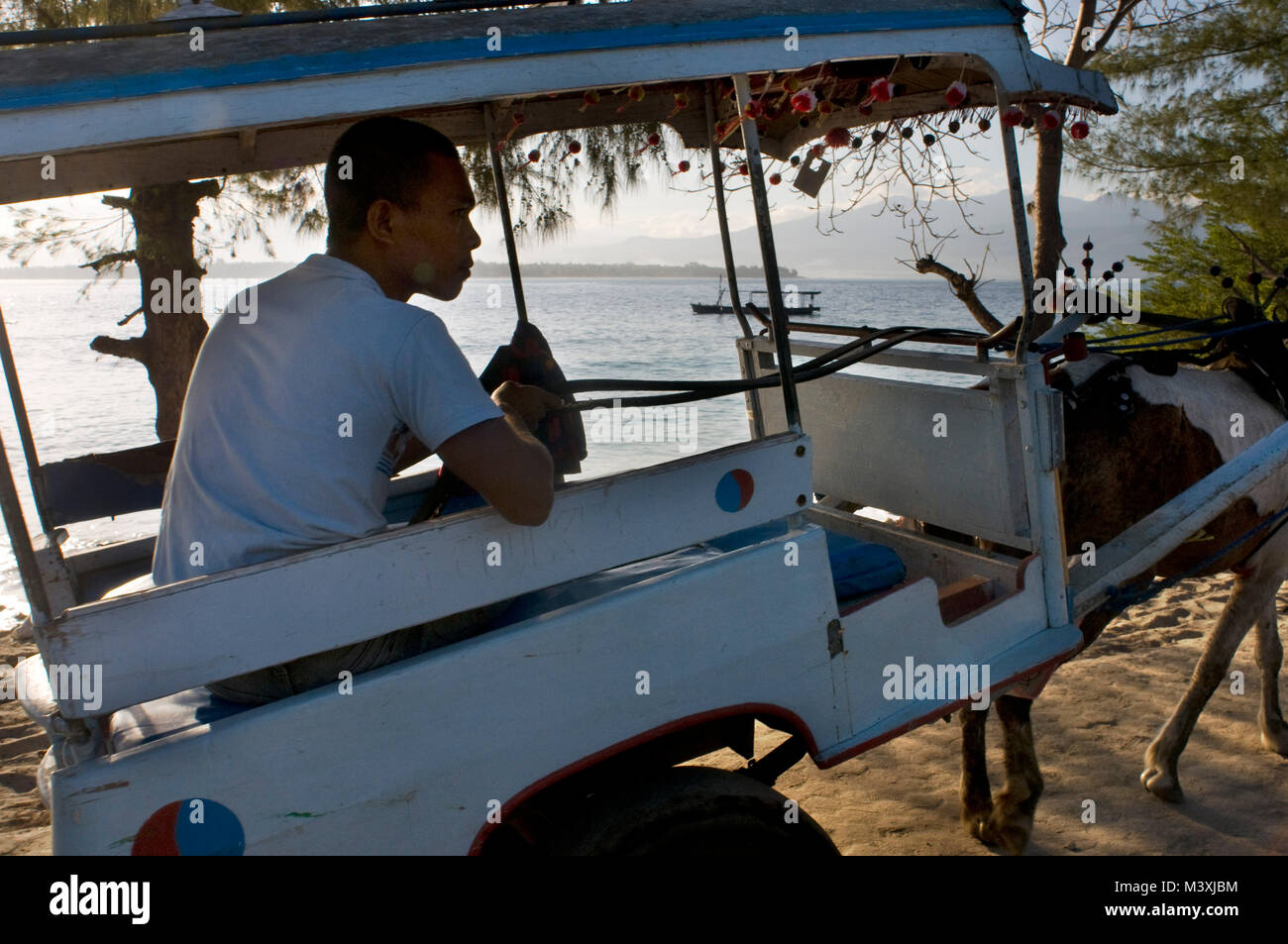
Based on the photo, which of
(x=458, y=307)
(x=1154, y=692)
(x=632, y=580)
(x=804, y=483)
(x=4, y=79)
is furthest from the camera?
(x=458, y=307)

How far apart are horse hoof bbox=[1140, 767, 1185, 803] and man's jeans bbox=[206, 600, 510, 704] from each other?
301 cm

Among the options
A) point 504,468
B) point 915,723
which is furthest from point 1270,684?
point 504,468

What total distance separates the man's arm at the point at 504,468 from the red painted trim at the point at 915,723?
2.90 ft

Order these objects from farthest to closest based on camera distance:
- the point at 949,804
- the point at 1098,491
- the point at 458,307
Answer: the point at 458,307 < the point at 949,804 < the point at 1098,491

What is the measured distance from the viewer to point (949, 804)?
3.71 meters

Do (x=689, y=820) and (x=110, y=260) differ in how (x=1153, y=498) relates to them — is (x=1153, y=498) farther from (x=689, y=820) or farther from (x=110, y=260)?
(x=110, y=260)

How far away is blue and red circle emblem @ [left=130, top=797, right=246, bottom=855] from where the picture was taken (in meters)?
1.55

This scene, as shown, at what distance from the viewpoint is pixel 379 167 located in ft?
6.38

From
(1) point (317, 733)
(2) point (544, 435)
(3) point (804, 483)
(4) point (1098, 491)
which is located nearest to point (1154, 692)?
(4) point (1098, 491)

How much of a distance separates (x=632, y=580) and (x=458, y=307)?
106ft

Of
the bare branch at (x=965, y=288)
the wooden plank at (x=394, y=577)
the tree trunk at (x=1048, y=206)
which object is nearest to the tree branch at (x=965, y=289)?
the bare branch at (x=965, y=288)
